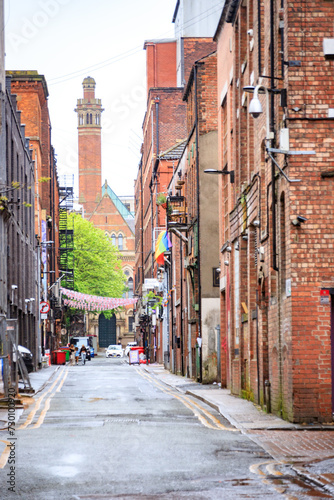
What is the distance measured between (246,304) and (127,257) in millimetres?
110631

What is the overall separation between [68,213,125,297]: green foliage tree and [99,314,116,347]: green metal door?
2758 centimetres

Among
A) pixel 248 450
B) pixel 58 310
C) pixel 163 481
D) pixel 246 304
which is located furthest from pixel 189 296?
pixel 58 310

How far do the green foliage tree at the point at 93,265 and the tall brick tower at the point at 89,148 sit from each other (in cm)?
4139

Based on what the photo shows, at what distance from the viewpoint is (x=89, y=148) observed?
476ft

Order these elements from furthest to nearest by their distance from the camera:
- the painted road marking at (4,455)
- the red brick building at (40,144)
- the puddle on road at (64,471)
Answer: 1. the red brick building at (40,144)
2. the painted road marking at (4,455)
3. the puddle on road at (64,471)

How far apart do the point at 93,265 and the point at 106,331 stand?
3094 cm

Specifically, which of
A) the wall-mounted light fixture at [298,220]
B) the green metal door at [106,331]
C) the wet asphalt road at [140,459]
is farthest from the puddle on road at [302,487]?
the green metal door at [106,331]

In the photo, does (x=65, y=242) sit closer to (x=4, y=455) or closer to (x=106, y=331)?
(x=106, y=331)

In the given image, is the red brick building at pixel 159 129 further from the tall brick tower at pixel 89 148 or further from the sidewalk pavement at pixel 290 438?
the tall brick tower at pixel 89 148

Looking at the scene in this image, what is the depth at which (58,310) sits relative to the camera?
77750 mm

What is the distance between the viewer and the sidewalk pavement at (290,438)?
10.8 meters

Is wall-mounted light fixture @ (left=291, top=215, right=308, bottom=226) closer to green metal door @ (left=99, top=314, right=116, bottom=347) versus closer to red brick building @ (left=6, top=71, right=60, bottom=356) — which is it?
red brick building @ (left=6, top=71, right=60, bottom=356)

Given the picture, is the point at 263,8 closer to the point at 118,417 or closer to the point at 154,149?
the point at 118,417

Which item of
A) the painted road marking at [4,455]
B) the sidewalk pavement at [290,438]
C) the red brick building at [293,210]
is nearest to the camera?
the sidewalk pavement at [290,438]
